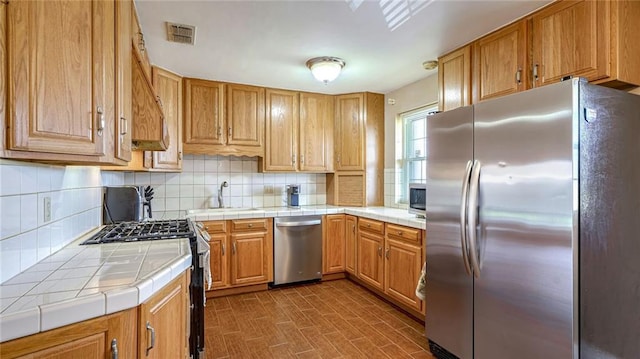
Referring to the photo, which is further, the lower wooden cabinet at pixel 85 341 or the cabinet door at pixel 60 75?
the cabinet door at pixel 60 75

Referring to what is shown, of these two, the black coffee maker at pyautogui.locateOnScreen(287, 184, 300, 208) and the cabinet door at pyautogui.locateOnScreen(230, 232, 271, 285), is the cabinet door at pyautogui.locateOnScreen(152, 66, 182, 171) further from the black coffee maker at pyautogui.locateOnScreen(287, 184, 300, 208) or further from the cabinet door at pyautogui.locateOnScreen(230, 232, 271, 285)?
the black coffee maker at pyautogui.locateOnScreen(287, 184, 300, 208)

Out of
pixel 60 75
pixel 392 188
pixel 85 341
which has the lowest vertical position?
pixel 85 341

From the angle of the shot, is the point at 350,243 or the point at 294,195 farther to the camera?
the point at 294,195

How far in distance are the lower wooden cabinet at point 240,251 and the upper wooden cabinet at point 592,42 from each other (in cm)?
277

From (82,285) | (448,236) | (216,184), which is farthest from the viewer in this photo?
(216,184)

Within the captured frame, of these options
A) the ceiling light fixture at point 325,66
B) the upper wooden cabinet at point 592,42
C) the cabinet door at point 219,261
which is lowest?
the cabinet door at point 219,261

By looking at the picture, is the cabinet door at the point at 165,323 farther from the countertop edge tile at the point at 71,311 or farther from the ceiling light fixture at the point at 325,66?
the ceiling light fixture at the point at 325,66

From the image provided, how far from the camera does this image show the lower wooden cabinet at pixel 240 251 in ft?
10.9

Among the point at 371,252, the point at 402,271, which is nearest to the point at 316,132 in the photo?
the point at 371,252

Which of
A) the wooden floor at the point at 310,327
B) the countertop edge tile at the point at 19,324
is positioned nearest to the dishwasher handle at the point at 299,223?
the wooden floor at the point at 310,327

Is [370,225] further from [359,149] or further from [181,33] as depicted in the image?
[181,33]

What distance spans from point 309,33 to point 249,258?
2.28 meters

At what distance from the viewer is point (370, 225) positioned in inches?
134

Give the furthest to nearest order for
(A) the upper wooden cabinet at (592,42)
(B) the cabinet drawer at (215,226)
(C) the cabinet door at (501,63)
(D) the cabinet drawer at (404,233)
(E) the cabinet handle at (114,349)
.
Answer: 1. (B) the cabinet drawer at (215,226)
2. (D) the cabinet drawer at (404,233)
3. (C) the cabinet door at (501,63)
4. (A) the upper wooden cabinet at (592,42)
5. (E) the cabinet handle at (114,349)
